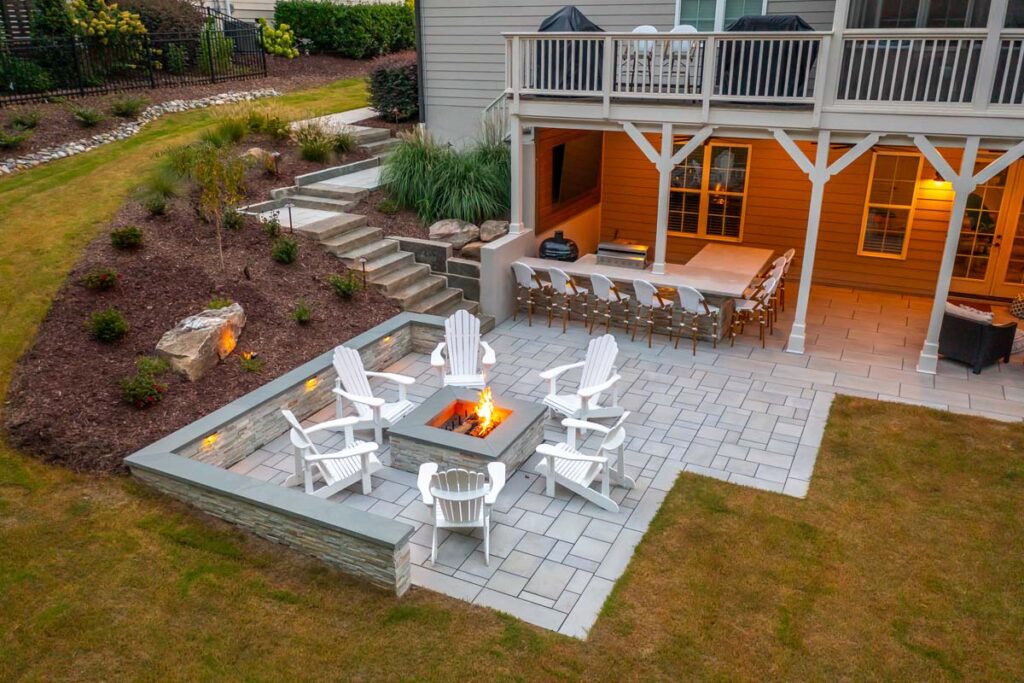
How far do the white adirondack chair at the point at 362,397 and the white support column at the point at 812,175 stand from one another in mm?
5223

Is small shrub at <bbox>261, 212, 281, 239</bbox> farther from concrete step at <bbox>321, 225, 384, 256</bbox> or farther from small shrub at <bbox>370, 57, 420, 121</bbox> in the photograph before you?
small shrub at <bbox>370, 57, 420, 121</bbox>

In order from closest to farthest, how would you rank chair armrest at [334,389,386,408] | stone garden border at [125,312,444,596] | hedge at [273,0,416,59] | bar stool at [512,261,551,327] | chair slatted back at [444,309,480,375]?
stone garden border at [125,312,444,596] < chair armrest at [334,389,386,408] < chair slatted back at [444,309,480,375] < bar stool at [512,261,551,327] < hedge at [273,0,416,59]

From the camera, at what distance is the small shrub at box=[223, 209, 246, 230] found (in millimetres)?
10664

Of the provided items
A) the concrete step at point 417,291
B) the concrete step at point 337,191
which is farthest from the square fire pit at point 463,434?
the concrete step at point 337,191

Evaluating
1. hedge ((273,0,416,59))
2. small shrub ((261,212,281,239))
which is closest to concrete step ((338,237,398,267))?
small shrub ((261,212,281,239))

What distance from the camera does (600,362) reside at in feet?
26.5

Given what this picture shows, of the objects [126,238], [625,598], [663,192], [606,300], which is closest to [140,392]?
[126,238]

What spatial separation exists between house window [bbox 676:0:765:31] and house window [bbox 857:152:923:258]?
9.60 ft

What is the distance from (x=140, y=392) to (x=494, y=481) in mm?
3542

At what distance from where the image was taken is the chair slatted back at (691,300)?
1004 cm

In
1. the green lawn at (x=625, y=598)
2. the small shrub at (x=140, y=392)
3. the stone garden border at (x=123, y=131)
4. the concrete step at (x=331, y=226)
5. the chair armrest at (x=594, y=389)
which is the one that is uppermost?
the stone garden border at (x=123, y=131)

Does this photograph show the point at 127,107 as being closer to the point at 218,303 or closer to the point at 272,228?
the point at 272,228

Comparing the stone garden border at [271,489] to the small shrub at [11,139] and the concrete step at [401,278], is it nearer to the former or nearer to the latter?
the concrete step at [401,278]

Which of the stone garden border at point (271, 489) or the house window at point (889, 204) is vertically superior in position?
the house window at point (889, 204)
